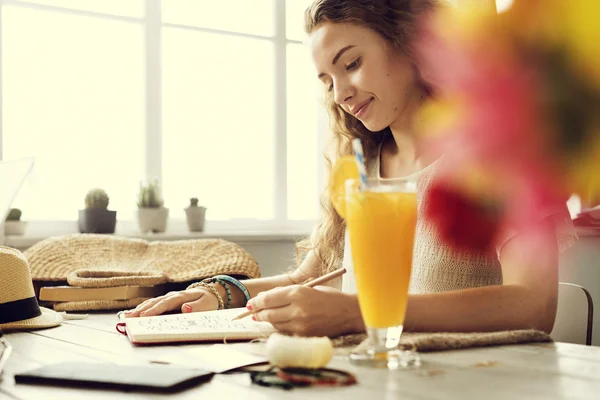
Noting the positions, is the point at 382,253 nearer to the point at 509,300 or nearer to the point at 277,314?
the point at 277,314

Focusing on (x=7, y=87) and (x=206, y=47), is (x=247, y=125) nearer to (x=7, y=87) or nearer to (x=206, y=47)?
(x=206, y=47)

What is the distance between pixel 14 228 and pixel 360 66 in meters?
1.89

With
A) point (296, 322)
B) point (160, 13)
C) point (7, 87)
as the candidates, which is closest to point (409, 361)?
point (296, 322)

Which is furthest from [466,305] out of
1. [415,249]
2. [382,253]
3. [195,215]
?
[195,215]

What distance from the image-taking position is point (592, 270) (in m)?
2.15

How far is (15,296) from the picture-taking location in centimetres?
114

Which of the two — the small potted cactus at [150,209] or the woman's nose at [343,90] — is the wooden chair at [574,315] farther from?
the small potted cactus at [150,209]

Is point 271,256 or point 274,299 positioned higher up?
point 274,299

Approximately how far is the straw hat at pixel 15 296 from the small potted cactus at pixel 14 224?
173 centimetres

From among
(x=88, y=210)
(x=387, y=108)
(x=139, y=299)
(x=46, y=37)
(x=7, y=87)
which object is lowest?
(x=139, y=299)

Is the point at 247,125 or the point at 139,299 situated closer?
the point at 139,299

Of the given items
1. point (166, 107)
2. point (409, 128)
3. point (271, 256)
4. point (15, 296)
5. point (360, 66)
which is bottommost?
point (271, 256)

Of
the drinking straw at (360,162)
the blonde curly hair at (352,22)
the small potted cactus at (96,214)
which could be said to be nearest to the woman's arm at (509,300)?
the drinking straw at (360,162)

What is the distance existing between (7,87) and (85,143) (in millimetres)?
420
